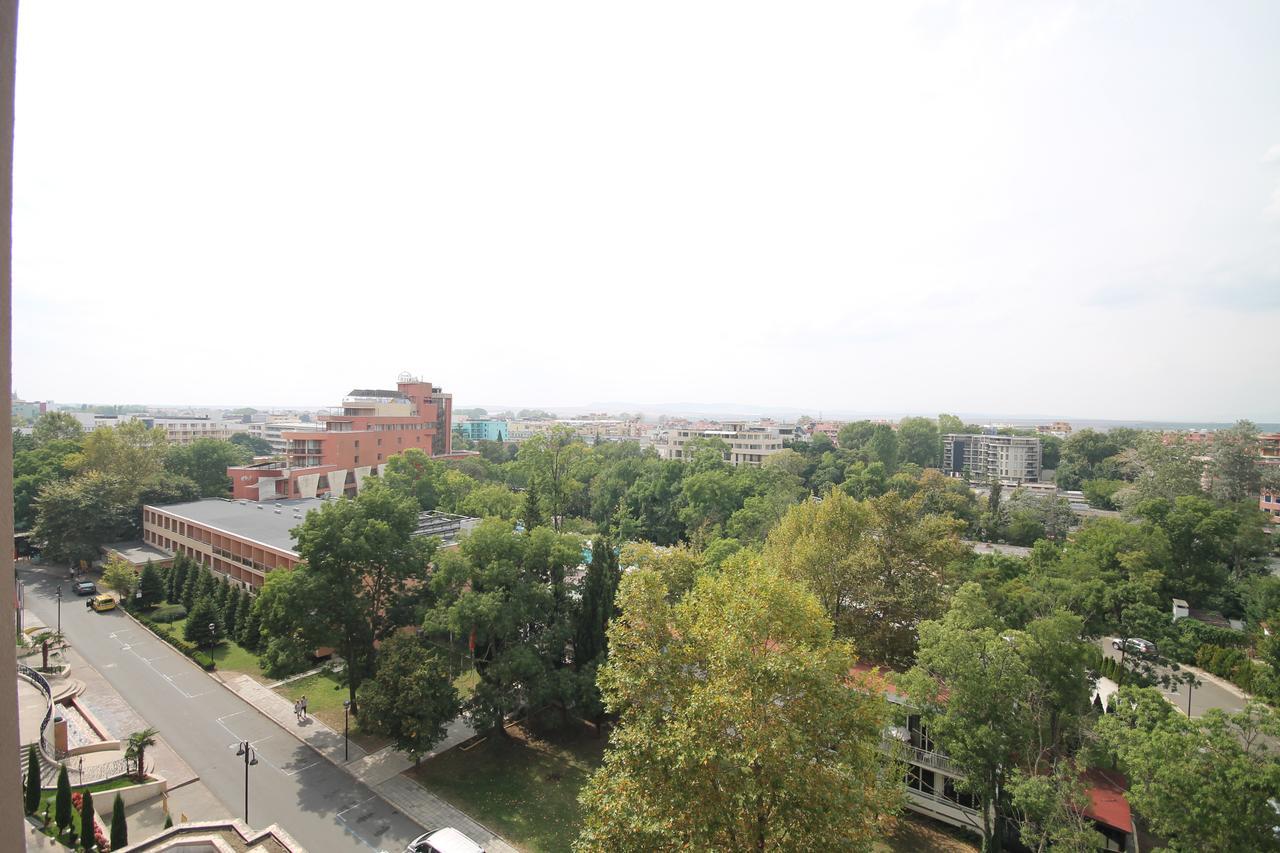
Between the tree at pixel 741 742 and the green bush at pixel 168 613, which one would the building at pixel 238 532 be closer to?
the green bush at pixel 168 613

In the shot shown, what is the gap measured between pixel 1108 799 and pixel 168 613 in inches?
1357

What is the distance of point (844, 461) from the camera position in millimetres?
63094

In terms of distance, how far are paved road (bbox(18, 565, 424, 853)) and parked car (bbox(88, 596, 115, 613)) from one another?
5.42 feet

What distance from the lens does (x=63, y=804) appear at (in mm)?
12508

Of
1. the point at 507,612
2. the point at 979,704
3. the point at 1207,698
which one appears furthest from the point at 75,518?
the point at 1207,698

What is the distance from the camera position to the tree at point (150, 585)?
2866cm

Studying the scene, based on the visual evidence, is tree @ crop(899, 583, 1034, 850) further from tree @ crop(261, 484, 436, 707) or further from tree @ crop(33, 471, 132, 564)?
tree @ crop(33, 471, 132, 564)

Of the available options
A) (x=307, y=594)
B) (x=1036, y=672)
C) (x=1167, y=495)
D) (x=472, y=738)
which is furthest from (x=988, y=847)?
(x=1167, y=495)

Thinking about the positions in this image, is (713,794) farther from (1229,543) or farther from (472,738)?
(1229,543)

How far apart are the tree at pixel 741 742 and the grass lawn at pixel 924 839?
208 inches

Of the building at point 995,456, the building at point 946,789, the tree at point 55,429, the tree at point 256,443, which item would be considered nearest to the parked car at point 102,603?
the tree at point 55,429

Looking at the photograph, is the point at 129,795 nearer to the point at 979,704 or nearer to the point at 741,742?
the point at 741,742

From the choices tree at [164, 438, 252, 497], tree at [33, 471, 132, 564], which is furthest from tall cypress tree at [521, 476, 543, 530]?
tree at [164, 438, 252, 497]

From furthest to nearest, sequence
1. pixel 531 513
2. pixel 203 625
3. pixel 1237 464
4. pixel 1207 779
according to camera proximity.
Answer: pixel 1237 464, pixel 203 625, pixel 531 513, pixel 1207 779
